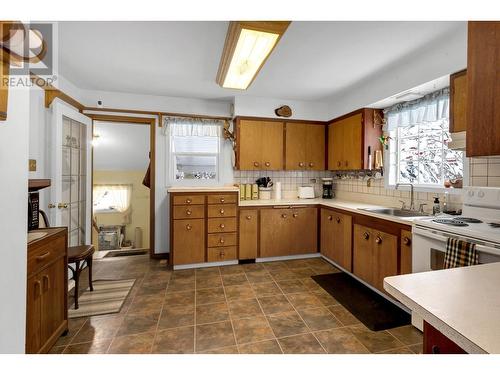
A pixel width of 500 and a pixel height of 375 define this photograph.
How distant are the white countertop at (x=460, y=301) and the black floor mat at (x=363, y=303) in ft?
4.66

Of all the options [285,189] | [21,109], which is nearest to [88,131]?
[21,109]

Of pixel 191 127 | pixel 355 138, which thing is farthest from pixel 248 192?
pixel 355 138

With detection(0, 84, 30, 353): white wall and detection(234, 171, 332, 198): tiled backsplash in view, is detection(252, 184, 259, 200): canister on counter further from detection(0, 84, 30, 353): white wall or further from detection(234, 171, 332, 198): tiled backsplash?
detection(0, 84, 30, 353): white wall

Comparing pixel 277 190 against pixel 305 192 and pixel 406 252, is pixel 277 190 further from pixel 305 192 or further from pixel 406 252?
pixel 406 252

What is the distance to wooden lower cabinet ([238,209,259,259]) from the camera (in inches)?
131

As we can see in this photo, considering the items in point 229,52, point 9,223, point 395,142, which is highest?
point 229,52

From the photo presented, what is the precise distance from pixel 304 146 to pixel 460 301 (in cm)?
332

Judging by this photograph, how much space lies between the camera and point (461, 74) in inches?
74.3

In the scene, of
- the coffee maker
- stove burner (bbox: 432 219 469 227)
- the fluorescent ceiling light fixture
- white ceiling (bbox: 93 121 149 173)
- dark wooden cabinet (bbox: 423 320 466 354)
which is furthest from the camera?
white ceiling (bbox: 93 121 149 173)

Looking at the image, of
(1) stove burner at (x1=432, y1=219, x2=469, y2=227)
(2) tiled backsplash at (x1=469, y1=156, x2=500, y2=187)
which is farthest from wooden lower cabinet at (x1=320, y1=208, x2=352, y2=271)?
(2) tiled backsplash at (x1=469, y1=156, x2=500, y2=187)

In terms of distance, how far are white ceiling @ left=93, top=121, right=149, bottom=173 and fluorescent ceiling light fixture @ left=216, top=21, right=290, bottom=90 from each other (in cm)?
305

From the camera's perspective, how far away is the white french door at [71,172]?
7.96ft
